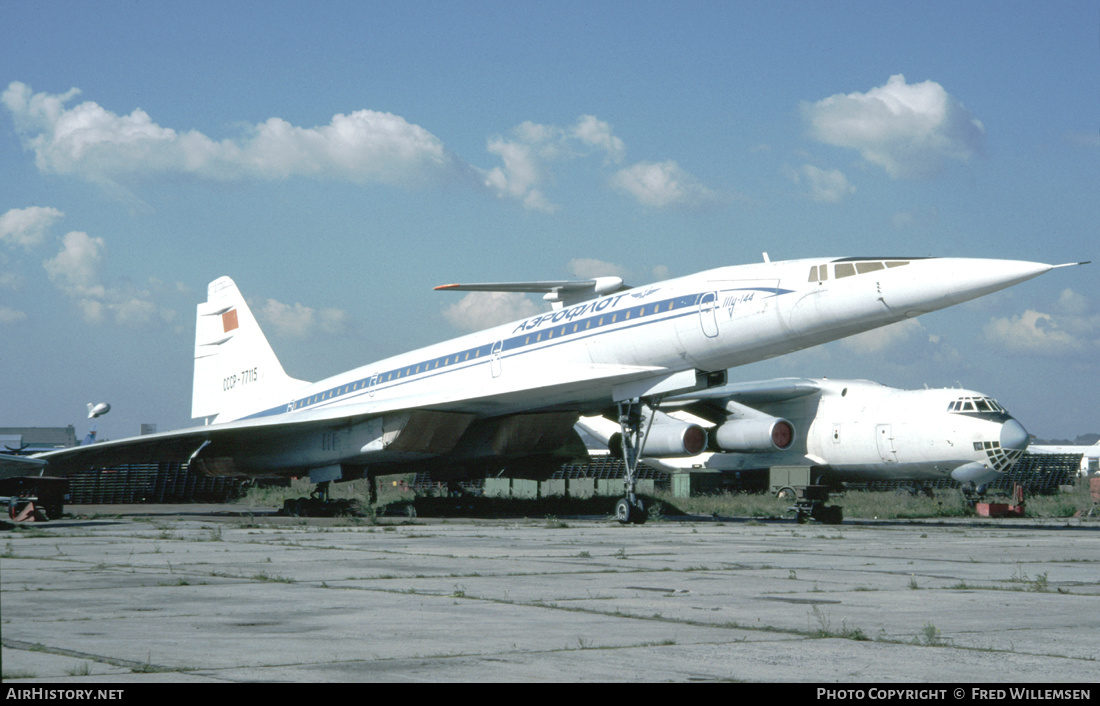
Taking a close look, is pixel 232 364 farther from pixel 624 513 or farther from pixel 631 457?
pixel 624 513

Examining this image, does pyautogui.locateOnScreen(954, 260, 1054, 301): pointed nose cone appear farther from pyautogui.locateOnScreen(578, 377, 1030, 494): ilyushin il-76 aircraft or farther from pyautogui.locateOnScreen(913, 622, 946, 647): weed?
pyautogui.locateOnScreen(913, 622, 946, 647): weed

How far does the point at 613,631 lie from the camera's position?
518 centimetres

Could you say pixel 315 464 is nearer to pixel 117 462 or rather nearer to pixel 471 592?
pixel 117 462

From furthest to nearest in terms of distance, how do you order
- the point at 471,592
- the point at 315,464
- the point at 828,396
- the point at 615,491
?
the point at 615,491
the point at 828,396
the point at 315,464
the point at 471,592

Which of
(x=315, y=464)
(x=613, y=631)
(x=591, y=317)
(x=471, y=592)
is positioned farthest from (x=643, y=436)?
(x=613, y=631)

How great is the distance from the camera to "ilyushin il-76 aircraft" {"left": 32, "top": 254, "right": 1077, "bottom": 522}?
1422 centimetres

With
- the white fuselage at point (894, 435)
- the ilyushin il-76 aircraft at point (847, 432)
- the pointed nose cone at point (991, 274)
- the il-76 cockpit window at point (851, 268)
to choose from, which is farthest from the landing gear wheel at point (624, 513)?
the pointed nose cone at point (991, 274)

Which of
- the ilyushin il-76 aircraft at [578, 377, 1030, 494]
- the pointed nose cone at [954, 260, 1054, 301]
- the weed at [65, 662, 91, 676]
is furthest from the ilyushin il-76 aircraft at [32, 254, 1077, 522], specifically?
the weed at [65, 662, 91, 676]

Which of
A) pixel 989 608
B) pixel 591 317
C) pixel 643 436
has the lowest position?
pixel 989 608

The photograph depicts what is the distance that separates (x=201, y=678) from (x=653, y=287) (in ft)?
43.6

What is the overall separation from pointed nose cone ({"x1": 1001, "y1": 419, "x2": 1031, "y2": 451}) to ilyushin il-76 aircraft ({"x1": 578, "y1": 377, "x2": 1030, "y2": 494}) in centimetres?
2

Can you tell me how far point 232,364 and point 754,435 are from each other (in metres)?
12.0

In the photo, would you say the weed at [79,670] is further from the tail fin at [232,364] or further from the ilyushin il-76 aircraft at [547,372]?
the tail fin at [232,364]

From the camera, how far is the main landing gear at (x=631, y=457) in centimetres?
1625
